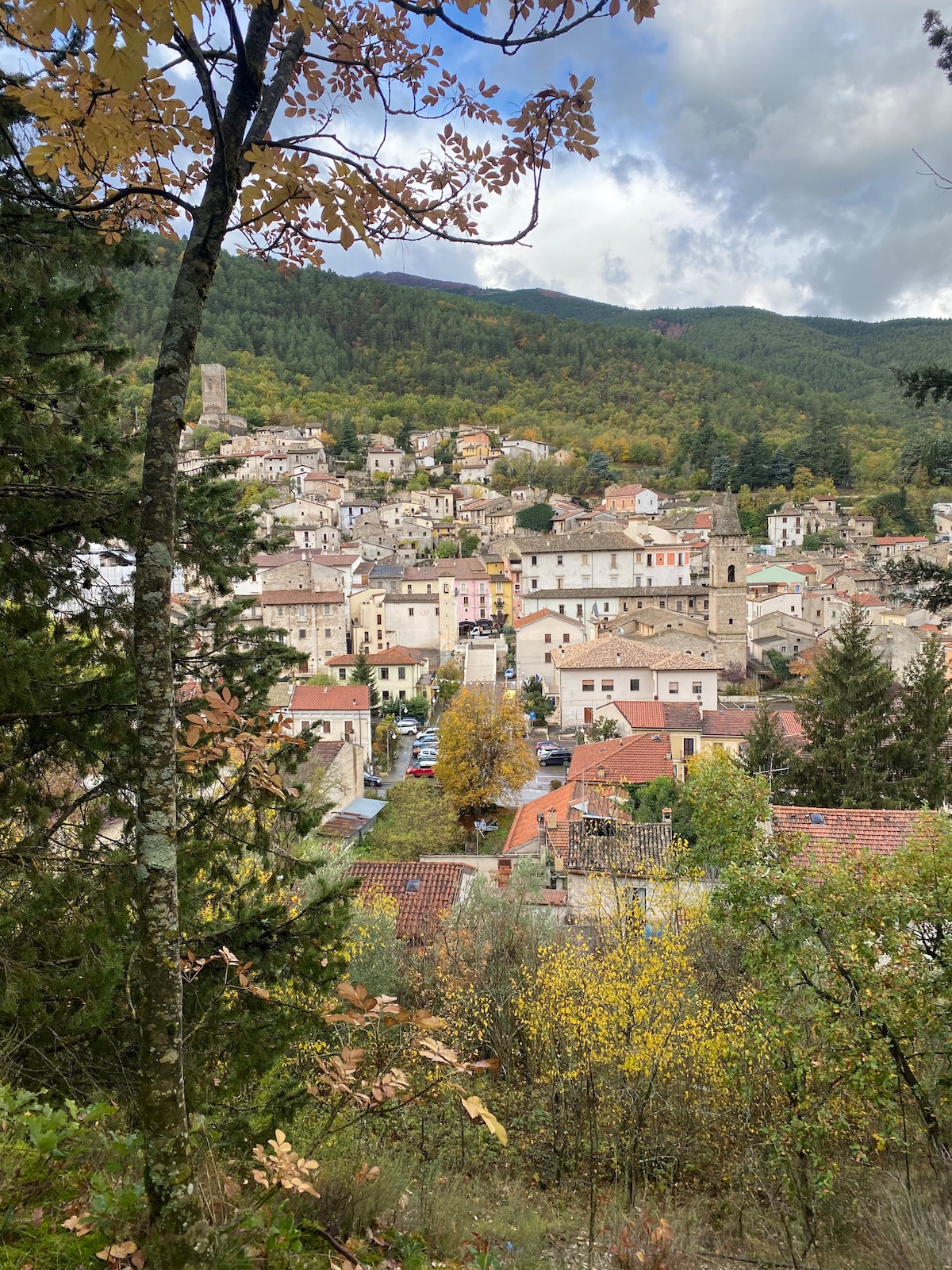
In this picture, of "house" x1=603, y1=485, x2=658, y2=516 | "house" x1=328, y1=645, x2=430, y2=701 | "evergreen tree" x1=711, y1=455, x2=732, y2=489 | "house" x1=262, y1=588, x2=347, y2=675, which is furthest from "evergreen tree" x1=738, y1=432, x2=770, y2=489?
"house" x1=328, y1=645, x2=430, y2=701

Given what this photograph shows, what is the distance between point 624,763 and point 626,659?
12.2 m

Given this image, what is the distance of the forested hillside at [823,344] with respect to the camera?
452 feet

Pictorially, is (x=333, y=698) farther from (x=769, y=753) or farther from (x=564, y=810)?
(x=769, y=753)

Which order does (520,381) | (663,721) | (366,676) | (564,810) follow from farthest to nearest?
(520,381) → (366,676) → (663,721) → (564,810)

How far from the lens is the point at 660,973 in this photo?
29.4 ft

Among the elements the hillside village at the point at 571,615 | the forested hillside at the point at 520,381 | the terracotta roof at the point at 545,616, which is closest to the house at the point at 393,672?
the hillside village at the point at 571,615

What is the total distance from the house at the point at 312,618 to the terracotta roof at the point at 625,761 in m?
20.7

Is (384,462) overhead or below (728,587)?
overhead

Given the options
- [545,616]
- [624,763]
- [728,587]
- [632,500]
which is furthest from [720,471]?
[624,763]

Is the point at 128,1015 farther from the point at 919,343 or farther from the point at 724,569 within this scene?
the point at 919,343

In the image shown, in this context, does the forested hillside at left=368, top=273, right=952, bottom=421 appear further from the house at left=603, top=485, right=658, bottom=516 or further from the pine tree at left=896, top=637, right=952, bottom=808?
the pine tree at left=896, top=637, right=952, bottom=808

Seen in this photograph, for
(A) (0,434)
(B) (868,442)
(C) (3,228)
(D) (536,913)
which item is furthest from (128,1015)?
(B) (868,442)

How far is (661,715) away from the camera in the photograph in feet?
104

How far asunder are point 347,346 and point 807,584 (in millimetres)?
99700
